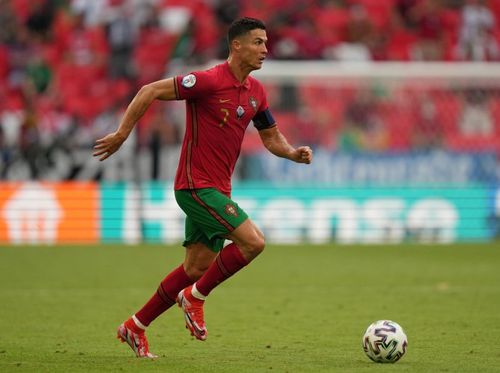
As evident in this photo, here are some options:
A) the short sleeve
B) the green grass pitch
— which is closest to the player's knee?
the green grass pitch

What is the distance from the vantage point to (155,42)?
22.5 metres

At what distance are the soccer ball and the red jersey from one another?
1528 mm

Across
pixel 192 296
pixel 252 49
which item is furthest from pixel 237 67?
pixel 192 296

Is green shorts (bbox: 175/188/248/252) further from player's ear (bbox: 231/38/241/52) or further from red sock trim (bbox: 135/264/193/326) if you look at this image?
player's ear (bbox: 231/38/241/52)

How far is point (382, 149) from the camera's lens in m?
20.5

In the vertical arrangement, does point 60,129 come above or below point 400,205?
above

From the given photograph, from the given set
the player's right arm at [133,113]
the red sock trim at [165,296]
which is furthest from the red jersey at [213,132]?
the red sock trim at [165,296]

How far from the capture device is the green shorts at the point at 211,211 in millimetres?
7359

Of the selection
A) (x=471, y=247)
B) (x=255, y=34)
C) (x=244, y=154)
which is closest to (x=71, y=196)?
(x=244, y=154)

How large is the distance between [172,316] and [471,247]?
950 centimetres

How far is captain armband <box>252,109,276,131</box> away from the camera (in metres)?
8.04

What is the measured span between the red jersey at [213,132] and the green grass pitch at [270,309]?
1290 millimetres

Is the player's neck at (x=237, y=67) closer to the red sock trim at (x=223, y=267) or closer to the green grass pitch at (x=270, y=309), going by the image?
the red sock trim at (x=223, y=267)

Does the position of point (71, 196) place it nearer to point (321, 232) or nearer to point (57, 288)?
point (321, 232)
